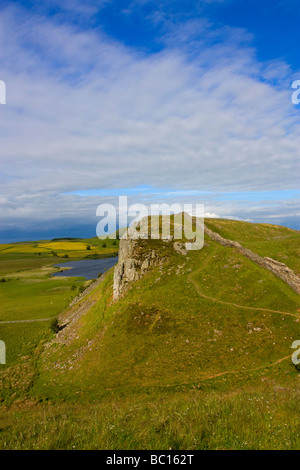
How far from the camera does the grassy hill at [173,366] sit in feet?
33.6

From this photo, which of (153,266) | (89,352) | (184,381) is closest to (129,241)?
(153,266)

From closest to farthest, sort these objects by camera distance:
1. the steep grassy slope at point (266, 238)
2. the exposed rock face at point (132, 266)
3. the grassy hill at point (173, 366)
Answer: the grassy hill at point (173, 366) → the exposed rock face at point (132, 266) → the steep grassy slope at point (266, 238)

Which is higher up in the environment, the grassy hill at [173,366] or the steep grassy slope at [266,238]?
the steep grassy slope at [266,238]

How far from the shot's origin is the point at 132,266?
51.1m

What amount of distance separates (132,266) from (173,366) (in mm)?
22517

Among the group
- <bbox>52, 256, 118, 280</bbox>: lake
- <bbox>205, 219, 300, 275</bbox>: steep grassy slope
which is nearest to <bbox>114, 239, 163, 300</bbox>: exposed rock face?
<bbox>205, 219, 300, 275</bbox>: steep grassy slope

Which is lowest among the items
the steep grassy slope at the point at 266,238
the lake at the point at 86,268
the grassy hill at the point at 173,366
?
the lake at the point at 86,268

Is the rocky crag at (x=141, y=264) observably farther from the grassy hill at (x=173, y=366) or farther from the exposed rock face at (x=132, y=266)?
the grassy hill at (x=173, y=366)

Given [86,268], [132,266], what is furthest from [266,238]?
[86,268]

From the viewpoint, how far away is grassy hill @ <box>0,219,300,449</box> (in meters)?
10.2

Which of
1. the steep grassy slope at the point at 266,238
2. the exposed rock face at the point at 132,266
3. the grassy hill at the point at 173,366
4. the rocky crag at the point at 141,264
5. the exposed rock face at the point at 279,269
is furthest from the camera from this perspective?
the steep grassy slope at the point at 266,238

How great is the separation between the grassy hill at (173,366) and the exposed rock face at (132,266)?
1310 mm

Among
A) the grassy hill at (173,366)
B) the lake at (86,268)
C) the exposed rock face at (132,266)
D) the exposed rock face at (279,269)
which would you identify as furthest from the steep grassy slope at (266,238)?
the lake at (86,268)
